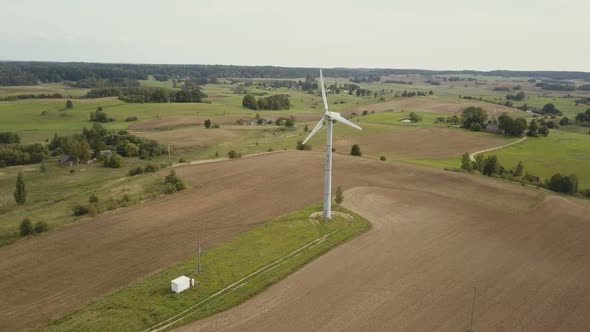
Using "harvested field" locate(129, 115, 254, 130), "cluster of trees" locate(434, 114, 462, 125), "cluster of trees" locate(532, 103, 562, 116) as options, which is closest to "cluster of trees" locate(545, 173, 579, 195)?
"cluster of trees" locate(434, 114, 462, 125)

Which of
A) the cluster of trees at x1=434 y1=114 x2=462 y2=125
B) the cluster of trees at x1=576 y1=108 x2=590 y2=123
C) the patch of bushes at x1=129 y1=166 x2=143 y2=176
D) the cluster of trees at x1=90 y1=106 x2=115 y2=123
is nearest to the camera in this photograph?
the patch of bushes at x1=129 y1=166 x2=143 y2=176

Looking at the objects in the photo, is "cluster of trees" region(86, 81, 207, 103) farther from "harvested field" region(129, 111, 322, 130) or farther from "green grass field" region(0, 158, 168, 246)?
"green grass field" region(0, 158, 168, 246)

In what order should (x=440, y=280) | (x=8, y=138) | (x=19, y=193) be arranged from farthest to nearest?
(x=8, y=138) < (x=19, y=193) < (x=440, y=280)

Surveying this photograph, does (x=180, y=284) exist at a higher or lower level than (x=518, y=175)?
higher

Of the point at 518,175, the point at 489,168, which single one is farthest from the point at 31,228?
the point at 518,175

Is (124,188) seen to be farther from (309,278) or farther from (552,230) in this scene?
(552,230)

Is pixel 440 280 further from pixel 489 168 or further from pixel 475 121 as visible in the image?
pixel 475 121

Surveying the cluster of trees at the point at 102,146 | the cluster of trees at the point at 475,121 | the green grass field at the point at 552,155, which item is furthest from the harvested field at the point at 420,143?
the cluster of trees at the point at 102,146
